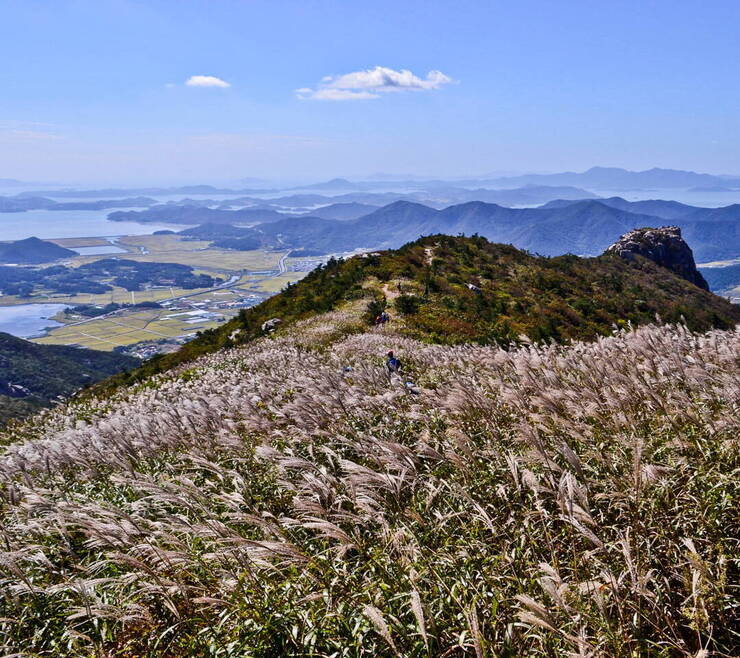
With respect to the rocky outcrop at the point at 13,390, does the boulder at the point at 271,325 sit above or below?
above

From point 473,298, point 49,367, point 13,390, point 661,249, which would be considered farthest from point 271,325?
point 49,367

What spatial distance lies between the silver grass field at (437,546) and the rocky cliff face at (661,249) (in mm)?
110104

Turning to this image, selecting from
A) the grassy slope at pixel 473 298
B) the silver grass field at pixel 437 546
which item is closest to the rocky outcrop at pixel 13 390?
the grassy slope at pixel 473 298

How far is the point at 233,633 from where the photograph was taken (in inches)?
135

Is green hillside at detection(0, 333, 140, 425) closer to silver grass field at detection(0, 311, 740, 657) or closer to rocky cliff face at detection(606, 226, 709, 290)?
rocky cliff face at detection(606, 226, 709, 290)

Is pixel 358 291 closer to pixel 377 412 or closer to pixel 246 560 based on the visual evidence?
pixel 377 412

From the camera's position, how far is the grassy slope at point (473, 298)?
3559 centimetres

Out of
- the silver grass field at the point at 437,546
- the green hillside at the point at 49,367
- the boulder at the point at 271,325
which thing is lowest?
the green hillside at the point at 49,367

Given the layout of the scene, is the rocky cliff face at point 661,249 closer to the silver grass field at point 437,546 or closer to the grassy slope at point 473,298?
the grassy slope at point 473,298

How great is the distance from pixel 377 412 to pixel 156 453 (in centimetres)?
368

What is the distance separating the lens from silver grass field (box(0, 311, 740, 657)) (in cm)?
307

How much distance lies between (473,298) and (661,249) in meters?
94.2

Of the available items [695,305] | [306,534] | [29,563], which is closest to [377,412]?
[306,534]

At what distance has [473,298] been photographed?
136 feet
